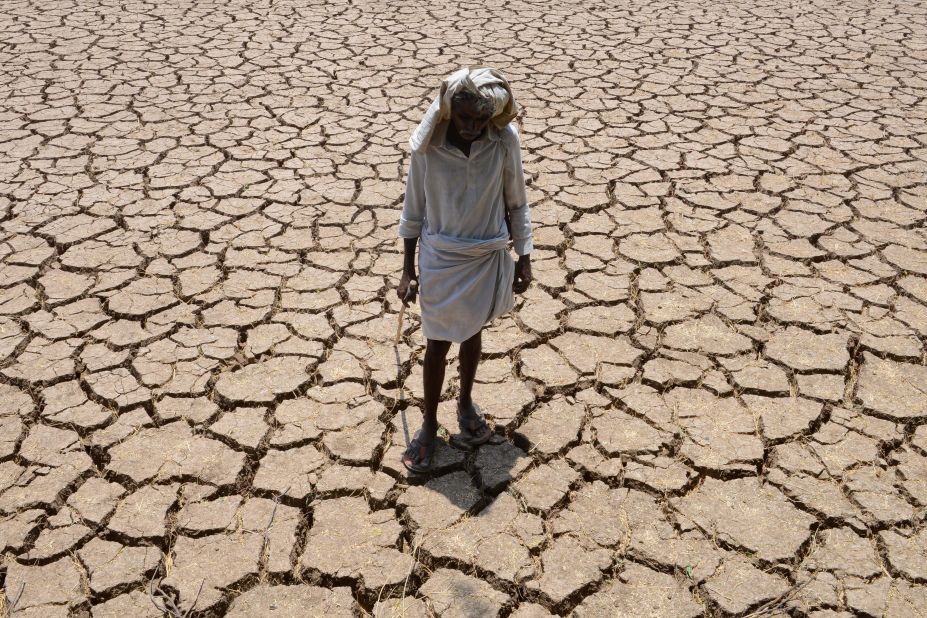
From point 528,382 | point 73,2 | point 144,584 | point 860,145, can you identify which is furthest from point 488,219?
point 73,2

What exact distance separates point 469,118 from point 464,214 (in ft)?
0.88

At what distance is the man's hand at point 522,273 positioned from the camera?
2.27 meters

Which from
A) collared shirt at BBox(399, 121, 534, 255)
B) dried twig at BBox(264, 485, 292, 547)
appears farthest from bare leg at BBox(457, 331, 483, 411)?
dried twig at BBox(264, 485, 292, 547)

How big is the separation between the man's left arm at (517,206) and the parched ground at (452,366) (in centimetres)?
62

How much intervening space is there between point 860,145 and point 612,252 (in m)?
2.12

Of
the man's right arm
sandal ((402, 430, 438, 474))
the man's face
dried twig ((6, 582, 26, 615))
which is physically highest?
the man's face

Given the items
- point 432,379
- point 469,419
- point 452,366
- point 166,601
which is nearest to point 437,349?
point 432,379

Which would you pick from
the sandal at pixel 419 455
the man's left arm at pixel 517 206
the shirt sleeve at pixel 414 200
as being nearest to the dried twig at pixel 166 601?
the sandal at pixel 419 455

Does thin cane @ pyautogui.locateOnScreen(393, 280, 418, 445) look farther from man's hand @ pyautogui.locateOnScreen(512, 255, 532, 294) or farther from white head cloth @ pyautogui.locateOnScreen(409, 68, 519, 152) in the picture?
white head cloth @ pyautogui.locateOnScreen(409, 68, 519, 152)

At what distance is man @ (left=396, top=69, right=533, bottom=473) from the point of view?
75.8 inches

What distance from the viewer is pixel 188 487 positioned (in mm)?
2402

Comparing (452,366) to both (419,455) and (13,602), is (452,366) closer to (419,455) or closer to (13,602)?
(419,455)

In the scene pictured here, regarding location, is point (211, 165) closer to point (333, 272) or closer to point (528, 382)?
point (333, 272)

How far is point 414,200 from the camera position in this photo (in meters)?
2.15
